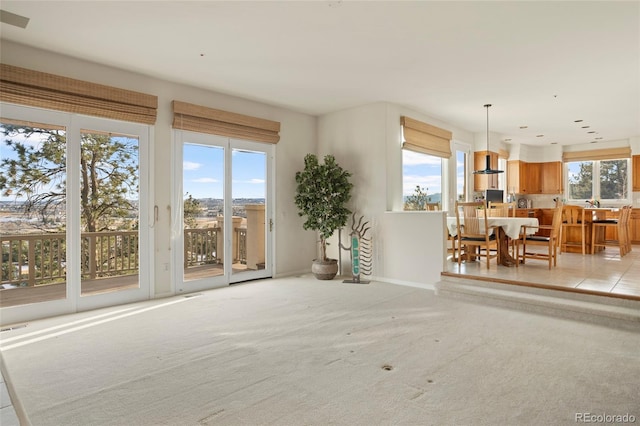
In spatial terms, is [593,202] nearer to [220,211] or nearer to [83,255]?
[220,211]

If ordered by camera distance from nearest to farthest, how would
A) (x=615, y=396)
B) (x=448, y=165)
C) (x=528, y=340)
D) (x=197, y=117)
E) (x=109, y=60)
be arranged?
(x=615, y=396)
(x=528, y=340)
(x=109, y=60)
(x=197, y=117)
(x=448, y=165)

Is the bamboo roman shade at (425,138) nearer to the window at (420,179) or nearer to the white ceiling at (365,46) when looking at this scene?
the window at (420,179)

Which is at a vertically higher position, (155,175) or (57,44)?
(57,44)

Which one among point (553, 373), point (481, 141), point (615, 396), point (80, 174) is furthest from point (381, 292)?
point (481, 141)

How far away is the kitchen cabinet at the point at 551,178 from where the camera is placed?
9633 mm

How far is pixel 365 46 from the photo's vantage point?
12.3ft

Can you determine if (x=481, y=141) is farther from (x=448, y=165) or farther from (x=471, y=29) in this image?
(x=471, y=29)

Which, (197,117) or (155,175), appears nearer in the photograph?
(155,175)

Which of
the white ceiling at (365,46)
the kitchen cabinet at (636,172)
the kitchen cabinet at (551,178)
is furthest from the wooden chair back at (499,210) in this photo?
the kitchen cabinet at (636,172)

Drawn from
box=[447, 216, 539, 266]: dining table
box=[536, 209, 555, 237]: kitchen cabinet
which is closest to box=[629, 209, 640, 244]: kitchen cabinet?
box=[536, 209, 555, 237]: kitchen cabinet

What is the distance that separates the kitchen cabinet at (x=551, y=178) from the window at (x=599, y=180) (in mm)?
458

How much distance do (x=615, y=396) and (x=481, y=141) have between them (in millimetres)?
6979

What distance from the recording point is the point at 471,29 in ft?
11.1
